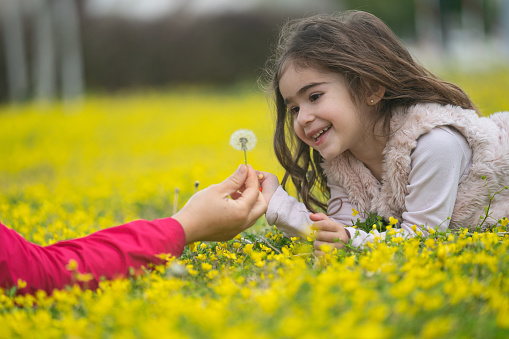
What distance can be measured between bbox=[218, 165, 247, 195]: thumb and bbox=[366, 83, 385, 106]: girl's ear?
78 centimetres

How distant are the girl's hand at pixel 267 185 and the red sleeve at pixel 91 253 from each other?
62cm

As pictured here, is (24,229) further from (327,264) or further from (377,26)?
(377,26)

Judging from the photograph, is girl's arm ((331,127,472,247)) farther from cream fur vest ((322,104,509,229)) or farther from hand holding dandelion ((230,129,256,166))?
hand holding dandelion ((230,129,256,166))

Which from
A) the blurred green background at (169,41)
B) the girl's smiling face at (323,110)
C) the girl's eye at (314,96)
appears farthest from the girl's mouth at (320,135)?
the blurred green background at (169,41)

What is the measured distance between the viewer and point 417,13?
2592 centimetres

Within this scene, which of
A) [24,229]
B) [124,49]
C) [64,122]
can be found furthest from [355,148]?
[124,49]

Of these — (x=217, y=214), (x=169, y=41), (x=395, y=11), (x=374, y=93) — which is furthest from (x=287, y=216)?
(x=395, y=11)

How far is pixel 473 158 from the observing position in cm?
266

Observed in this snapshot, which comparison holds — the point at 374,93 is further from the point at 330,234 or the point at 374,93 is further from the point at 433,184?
the point at 330,234

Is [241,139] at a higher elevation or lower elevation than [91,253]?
higher

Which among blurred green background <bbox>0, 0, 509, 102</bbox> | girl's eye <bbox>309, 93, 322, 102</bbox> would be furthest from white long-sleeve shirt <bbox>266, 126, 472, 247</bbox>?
blurred green background <bbox>0, 0, 509, 102</bbox>

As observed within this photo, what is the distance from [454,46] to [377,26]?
80.1 feet

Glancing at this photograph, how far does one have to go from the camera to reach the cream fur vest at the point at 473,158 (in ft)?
8.59

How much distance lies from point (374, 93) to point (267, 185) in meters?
0.75
